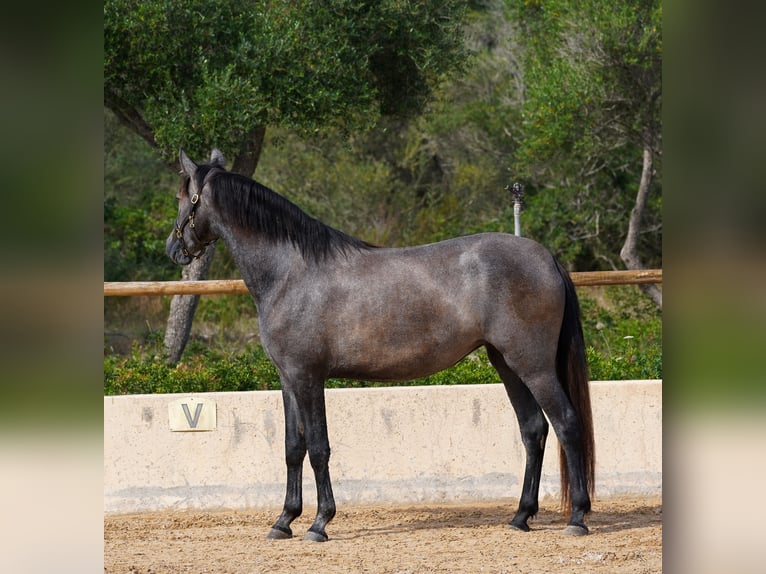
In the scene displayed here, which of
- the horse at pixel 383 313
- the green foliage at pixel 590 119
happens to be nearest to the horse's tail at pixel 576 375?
the horse at pixel 383 313

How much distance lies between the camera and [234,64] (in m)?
9.60

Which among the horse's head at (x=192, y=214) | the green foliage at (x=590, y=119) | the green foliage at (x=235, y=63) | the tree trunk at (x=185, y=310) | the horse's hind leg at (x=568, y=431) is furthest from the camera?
the green foliage at (x=590, y=119)

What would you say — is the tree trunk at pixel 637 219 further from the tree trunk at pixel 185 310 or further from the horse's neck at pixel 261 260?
the horse's neck at pixel 261 260

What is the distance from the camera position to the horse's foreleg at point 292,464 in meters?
5.64

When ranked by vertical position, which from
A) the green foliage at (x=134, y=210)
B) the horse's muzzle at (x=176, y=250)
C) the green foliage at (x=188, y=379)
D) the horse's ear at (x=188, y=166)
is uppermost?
the green foliage at (x=134, y=210)

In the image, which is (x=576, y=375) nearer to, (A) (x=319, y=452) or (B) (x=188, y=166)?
(A) (x=319, y=452)

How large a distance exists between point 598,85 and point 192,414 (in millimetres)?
9624

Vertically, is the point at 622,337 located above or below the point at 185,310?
below

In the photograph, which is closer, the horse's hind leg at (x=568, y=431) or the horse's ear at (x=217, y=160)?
the horse's hind leg at (x=568, y=431)

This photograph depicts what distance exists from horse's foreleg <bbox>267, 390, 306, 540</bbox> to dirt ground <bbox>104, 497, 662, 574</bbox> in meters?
0.10

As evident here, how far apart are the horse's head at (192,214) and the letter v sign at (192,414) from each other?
1.16m

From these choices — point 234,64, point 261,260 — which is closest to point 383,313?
point 261,260

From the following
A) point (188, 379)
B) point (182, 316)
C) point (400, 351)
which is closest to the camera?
point (400, 351)
